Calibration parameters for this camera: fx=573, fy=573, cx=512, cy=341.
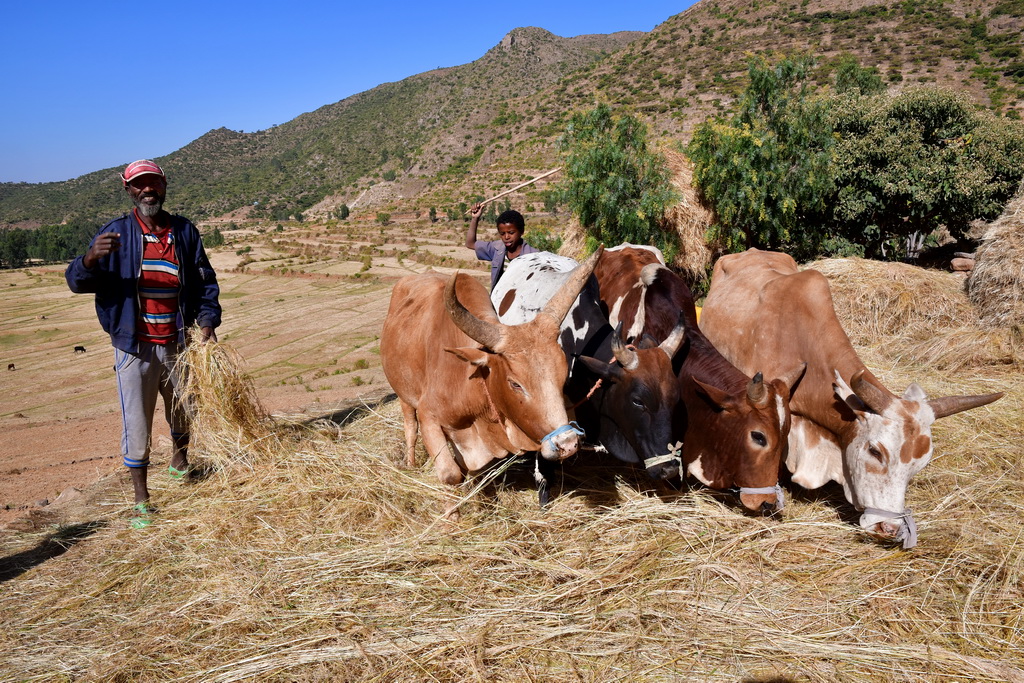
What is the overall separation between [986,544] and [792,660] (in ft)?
6.64

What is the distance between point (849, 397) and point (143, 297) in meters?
5.55

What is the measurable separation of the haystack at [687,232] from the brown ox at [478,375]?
21.9 ft

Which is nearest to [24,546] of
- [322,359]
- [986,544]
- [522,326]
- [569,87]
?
[522,326]

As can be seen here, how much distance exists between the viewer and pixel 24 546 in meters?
4.52

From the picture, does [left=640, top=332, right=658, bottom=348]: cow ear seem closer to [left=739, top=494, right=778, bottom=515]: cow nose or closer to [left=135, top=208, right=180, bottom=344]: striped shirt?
[left=739, top=494, right=778, bottom=515]: cow nose

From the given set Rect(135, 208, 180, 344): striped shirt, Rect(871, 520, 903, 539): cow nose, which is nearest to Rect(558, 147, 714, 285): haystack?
Rect(135, 208, 180, 344): striped shirt

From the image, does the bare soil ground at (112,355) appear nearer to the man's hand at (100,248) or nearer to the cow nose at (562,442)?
the man's hand at (100,248)

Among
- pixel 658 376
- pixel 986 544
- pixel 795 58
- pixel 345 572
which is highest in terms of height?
pixel 795 58

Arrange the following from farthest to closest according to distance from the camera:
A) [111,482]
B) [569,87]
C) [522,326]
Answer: [569,87]
[111,482]
[522,326]

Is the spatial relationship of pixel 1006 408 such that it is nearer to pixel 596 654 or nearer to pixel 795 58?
pixel 596 654

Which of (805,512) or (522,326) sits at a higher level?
(522,326)

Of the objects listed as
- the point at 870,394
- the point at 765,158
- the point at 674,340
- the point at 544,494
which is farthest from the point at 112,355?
the point at 870,394

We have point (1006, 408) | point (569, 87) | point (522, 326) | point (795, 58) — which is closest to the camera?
point (522, 326)

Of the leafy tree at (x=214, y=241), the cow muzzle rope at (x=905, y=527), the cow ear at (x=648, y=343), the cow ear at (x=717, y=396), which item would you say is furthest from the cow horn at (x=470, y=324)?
the leafy tree at (x=214, y=241)
